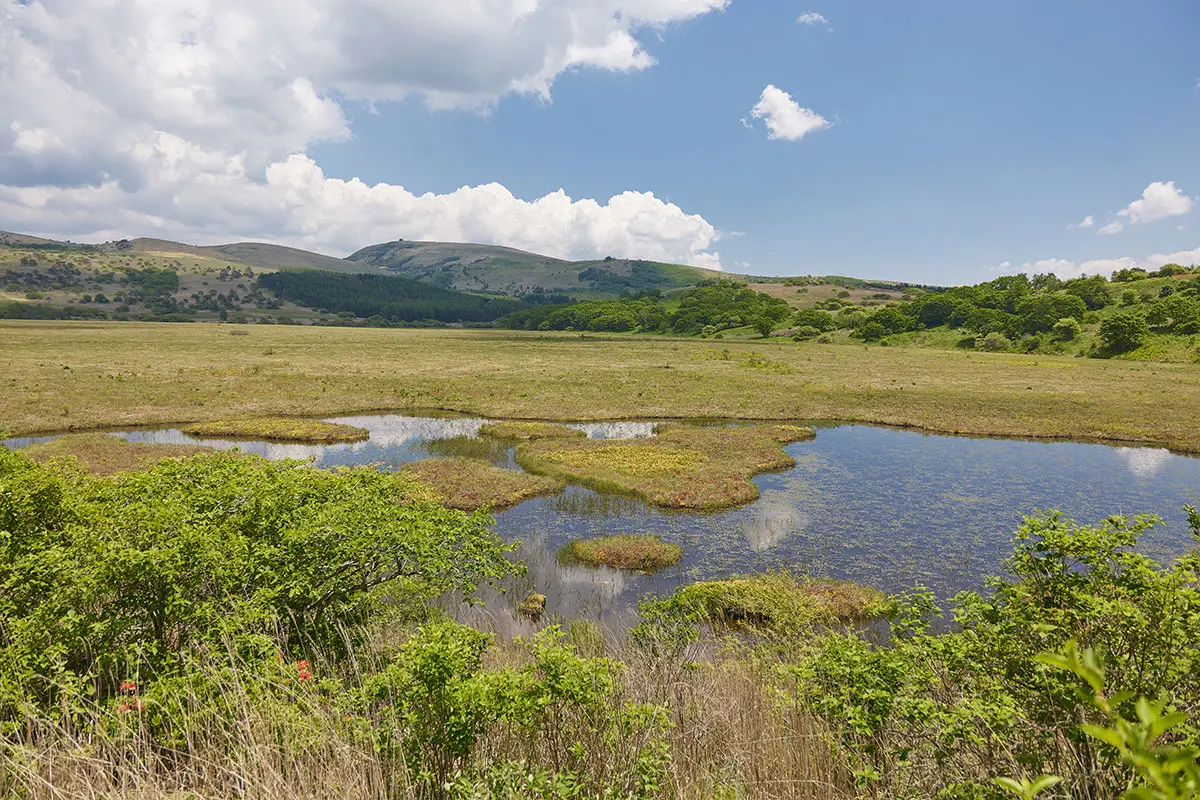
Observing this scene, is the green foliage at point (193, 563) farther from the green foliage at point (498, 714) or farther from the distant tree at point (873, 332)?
the distant tree at point (873, 332)

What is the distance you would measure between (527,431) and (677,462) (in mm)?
15072

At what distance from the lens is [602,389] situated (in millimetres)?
70250

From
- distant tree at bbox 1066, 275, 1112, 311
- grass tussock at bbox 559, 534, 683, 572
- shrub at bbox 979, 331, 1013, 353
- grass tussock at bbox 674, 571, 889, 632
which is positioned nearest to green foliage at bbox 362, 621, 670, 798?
grass tussock at bbox 674, 571, 889, 632

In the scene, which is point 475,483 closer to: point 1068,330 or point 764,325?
point 1068,330

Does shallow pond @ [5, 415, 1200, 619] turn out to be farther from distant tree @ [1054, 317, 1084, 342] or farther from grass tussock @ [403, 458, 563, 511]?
distant tree @ [1054, 317, 1084, 342]

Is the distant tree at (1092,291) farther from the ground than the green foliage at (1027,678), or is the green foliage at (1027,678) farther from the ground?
the distant tree at (1092,291)

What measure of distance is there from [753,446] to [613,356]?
72.2m

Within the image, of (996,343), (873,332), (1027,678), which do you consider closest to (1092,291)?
(996,343)

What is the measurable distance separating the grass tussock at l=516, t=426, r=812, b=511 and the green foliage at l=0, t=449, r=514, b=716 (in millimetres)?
18170

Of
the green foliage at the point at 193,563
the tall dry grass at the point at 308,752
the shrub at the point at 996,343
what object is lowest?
the tall dry grass at the point at 308,752

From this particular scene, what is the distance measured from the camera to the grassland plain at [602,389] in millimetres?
52375

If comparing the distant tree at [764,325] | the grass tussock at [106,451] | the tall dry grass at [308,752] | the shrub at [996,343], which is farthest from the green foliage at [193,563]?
the distant tree at [764,325]

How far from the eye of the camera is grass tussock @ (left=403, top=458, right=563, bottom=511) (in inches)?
1246

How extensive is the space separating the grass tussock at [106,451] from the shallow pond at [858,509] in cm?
368
